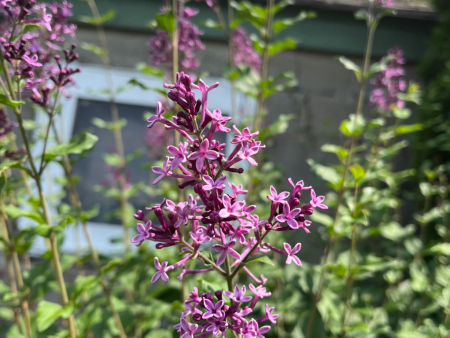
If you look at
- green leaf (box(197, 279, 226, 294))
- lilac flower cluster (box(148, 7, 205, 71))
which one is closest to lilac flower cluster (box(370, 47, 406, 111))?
lilac flower cluster (box(148, 7, 205, 71))

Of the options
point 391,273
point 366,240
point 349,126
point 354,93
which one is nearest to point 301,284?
point 391,273

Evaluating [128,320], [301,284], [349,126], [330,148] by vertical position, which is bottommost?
[128,320]

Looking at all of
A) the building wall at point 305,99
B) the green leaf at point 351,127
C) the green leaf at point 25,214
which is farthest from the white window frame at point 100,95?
the green leaf at point 25,214

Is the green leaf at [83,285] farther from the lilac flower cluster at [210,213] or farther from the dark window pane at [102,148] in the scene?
the dark window pane at [102,148]

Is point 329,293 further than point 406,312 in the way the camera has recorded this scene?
No

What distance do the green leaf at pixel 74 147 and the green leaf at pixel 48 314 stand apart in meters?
0.63

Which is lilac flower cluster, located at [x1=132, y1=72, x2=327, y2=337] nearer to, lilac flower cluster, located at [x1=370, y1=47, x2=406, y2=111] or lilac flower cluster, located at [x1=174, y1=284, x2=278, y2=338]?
lilac flower cluster, located at [x1=174, y1=284, x2=278, y2=338]

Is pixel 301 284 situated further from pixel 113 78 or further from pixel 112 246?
pixel 113 78

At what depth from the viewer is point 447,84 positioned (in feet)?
10.6

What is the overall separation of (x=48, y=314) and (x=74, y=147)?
0.69 metres

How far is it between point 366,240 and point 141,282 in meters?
2.66

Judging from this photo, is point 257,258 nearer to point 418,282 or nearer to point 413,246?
point 418,282

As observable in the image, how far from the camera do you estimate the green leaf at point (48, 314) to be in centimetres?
121

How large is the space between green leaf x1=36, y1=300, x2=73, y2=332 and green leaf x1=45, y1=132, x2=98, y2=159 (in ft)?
2.07
